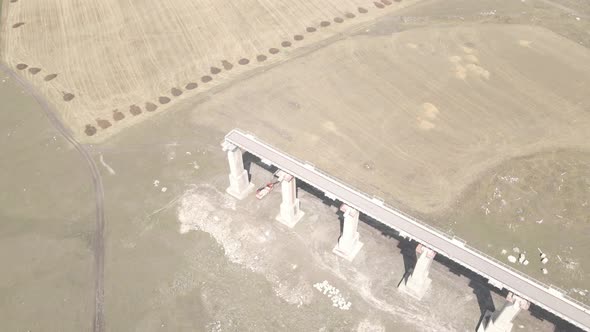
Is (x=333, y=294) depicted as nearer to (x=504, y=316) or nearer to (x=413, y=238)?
(x=413, y=238)

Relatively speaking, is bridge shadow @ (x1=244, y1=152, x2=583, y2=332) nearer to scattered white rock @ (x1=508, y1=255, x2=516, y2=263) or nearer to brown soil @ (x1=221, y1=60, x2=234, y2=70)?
scattered white rock @ (x1=508, y1=255, x2=516, y2=263)

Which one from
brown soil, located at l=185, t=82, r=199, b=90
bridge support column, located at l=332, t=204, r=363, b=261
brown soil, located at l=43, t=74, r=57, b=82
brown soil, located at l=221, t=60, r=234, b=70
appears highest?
brown soil, located at l=221, t=60, r=234, b=70

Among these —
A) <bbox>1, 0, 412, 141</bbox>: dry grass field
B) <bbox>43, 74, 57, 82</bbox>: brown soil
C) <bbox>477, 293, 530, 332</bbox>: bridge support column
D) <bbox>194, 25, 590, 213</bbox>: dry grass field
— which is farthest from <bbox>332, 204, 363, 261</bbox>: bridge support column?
<bbox>43, 74, 57, 82</bbox>: brown soil

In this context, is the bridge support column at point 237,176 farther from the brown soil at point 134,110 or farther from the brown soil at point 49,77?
the brown soil at point 49,77

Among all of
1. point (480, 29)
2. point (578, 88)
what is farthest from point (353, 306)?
point (480, 29)

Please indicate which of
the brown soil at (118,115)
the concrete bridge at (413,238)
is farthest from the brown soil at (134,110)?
the concrete bridge at (413,238)

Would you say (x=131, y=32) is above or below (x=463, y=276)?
above

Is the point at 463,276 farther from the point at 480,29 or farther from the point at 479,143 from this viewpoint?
the point at 480,29

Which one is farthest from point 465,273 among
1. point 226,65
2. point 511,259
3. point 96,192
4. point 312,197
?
point 226,65
